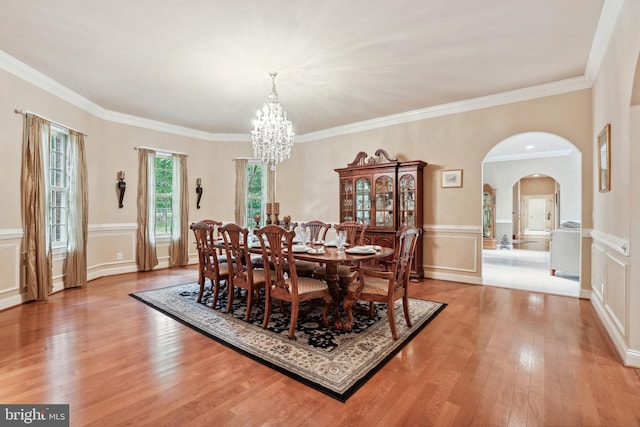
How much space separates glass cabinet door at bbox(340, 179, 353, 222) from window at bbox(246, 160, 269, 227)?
6.65 ft

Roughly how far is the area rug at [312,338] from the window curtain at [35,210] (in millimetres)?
1318

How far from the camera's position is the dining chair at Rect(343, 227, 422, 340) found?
8.79ft

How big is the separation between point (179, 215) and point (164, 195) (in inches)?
19.4

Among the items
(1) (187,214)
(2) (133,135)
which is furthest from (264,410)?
(2) (133,135)

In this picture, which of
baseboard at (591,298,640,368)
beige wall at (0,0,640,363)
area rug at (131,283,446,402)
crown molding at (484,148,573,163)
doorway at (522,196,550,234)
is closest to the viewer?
area rug at (131,283,446,402)

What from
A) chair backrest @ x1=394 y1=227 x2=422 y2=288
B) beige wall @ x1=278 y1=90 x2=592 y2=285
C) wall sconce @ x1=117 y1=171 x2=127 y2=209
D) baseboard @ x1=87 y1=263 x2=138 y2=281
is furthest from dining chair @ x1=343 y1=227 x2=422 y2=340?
wall sconce @ x1=117 y1=171 x2=127 y2=209

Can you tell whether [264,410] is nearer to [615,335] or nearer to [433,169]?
[615,335]

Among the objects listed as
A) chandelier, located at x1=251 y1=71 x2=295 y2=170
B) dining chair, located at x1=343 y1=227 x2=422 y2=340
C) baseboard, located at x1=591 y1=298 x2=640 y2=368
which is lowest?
baseboard, located at x1=591 y1=298 x2=640 y2=368

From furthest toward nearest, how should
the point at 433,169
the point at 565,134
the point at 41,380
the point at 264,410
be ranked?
the point at 433,169 < the point at 565,134 < the point at 41,380 < the point at 264,410

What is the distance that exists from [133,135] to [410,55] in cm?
503

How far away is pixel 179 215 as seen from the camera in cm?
611

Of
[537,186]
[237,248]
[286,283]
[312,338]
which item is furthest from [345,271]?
[537,186]

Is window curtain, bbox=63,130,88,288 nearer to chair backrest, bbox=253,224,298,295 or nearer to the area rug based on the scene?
the area rug

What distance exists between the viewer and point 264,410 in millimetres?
1740
